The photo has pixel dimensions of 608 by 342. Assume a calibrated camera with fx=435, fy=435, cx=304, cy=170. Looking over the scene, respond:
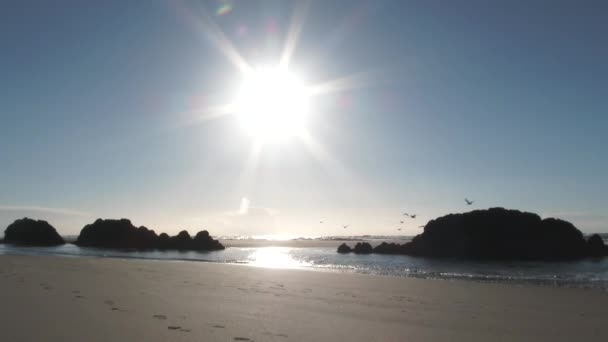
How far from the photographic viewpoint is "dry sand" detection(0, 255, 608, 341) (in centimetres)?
806

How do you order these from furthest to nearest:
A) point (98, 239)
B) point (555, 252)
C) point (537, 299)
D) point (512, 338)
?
point (98, 239)
point (555, 252)
point (537, 299)
point (512, 338)

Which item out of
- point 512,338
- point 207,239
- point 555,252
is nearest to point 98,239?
point 207,239

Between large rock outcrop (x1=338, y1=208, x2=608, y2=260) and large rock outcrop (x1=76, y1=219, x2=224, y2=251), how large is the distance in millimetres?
37636

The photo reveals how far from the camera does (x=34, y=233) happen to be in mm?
100875

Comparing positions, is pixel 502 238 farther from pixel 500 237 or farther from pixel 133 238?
pixel 133 238

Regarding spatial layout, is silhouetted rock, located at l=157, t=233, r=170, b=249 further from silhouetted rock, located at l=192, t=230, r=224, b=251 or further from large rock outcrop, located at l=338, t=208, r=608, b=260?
large rock outcrop, located at l=338, t=208, r=608, b=260

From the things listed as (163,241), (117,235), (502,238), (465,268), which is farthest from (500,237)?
(117,235)

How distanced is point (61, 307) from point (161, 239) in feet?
267

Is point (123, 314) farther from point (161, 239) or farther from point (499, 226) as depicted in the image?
point (161, 239)

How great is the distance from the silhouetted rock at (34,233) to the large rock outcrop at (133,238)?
7708 mm

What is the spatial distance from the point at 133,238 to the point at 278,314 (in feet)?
296

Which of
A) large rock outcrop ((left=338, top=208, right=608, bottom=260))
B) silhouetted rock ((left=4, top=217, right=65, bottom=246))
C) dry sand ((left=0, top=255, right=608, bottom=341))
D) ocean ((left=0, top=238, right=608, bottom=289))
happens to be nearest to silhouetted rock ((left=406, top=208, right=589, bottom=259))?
large rock outcrop ((left=338, top=208, right=608, bottom=260))

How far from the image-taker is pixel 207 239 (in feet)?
282

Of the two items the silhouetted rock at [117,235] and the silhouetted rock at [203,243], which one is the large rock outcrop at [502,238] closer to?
the silhouetted rock at [203,243]
